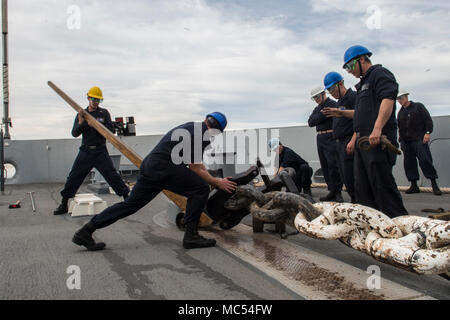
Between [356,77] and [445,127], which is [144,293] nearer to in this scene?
[356,77]

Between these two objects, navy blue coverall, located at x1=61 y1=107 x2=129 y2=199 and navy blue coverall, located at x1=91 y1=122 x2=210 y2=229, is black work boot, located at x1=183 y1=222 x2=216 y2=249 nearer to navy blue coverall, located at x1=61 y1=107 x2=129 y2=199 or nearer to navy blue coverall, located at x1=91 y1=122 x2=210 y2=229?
navy blue coverall, located at x1=91 y1=122 x2=210 y2=229

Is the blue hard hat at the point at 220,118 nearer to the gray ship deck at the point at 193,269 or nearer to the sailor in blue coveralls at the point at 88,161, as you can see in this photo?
the gray ship deck at the point at 193,269

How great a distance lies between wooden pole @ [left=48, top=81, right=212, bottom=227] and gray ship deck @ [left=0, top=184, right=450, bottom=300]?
26 centimetres

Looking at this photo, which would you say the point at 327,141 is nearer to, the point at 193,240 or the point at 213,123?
the point at 213,123

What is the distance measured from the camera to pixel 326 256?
2.59 meters

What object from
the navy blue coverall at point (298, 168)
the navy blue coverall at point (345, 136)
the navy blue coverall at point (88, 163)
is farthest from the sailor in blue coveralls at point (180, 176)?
the navy blue coverall at point (298, 168)

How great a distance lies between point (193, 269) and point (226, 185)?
0.90 m

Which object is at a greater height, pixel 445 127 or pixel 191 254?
pixel 445 127

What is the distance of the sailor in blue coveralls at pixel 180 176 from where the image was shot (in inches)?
115

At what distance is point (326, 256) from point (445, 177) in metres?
5.00

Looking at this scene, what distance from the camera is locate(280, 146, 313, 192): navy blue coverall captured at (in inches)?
218

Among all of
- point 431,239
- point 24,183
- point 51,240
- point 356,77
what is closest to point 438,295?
point 431,239

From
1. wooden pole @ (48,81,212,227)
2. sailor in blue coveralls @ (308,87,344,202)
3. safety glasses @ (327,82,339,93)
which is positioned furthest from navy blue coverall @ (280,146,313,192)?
wooden pole @ (48,81,212,227)
